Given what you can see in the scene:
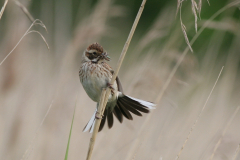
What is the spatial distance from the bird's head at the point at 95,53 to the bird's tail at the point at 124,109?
387 millimetres

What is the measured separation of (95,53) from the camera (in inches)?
101

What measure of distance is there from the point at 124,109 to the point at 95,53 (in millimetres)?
545

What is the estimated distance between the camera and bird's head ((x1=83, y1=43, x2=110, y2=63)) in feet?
8.20

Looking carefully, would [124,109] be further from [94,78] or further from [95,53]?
[95,53]

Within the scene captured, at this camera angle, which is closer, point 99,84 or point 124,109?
point 99,84

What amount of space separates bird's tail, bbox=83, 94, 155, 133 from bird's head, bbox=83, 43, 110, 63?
0.39m

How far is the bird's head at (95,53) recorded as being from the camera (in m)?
2.50

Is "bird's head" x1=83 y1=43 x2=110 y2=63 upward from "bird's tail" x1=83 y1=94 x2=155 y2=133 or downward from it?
upward

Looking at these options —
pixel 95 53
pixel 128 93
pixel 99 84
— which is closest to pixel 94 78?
pixel 99 84

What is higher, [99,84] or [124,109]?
[99,84]

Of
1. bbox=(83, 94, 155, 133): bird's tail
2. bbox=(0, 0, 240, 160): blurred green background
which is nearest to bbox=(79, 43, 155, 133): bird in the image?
bbox=(83, 94, 155, 133): bird's tail

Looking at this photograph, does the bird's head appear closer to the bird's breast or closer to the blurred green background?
the bird's breast

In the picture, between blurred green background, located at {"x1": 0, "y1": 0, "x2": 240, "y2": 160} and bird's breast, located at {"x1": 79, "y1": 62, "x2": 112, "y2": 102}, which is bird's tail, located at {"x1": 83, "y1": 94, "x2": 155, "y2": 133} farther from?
bird's breast, located at {"x1": 79, "y1": 62, "x2": 112, "y2": 102}

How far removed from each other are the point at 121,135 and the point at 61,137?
701mm
